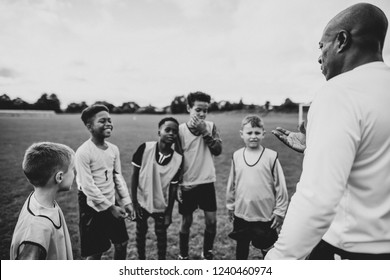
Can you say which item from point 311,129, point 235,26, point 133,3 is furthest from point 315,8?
point 311,129

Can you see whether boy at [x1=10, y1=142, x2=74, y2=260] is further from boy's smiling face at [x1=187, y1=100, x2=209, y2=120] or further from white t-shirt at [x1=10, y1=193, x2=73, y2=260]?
boy's smiling face at [x1=187, y1=100, x2=209, y2=120]

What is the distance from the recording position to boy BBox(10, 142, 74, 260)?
1175 mm

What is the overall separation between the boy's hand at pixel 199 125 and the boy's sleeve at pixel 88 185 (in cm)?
101

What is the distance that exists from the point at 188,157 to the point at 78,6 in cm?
173

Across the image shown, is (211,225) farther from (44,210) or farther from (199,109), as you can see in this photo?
(44,210)

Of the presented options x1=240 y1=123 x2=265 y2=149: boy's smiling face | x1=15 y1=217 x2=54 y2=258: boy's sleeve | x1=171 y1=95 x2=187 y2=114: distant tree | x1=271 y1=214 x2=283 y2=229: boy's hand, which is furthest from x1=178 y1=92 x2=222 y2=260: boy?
x1=171 y1=95 x2=187 y2=114: distant tree

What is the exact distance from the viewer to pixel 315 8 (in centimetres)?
226

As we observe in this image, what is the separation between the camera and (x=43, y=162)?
138 centimetres

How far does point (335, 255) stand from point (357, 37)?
95 centimetres

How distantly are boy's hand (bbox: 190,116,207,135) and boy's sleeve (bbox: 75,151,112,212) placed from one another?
1012 millimetres

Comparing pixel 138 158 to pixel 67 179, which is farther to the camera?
pixel 138 158

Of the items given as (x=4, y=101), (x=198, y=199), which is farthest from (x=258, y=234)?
(x=4, y=101)

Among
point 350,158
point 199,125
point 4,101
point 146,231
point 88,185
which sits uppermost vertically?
point 4,101
